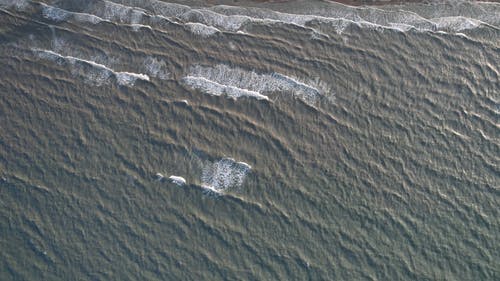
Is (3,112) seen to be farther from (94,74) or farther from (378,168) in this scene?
(378,168)

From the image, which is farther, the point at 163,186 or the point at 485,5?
the point at 485,5

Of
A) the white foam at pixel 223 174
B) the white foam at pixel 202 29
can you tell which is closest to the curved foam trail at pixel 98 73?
the white foam at pixel 202 29

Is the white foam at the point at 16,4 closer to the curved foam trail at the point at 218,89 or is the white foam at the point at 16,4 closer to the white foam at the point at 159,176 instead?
the curved foam trail at the point at 218,89

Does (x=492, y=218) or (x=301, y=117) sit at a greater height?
(x=301, y=117)

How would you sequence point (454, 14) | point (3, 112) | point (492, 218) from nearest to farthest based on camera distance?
point (492, 218) < point (3, 112) < point (454, 14)

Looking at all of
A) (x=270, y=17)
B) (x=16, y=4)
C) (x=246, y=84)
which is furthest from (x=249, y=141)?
(x=16, y=4)

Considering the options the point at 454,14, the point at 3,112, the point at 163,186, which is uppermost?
the point at 454,14

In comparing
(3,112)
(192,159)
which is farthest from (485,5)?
(3,112)

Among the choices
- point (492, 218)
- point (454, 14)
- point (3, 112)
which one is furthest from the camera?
point (454, 14)
